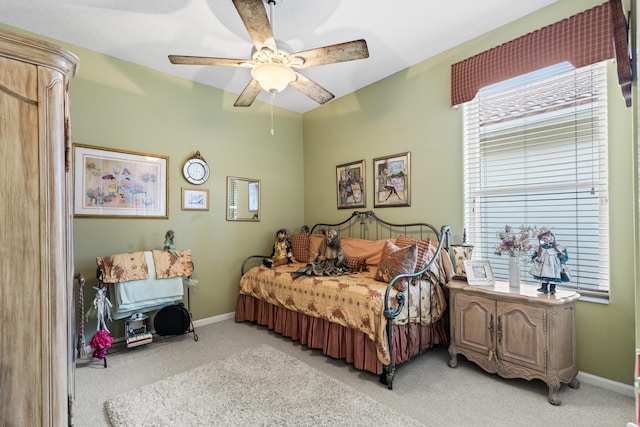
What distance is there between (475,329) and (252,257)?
2653mm

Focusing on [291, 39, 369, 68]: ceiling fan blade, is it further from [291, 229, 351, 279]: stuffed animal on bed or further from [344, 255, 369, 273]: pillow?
[344, 255, 369, 273]: pillow

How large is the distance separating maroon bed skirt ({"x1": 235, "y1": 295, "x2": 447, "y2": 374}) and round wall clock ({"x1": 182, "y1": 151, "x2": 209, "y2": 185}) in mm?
1662

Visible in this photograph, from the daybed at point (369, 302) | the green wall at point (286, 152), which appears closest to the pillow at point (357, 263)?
the daybed at point (369, 302)

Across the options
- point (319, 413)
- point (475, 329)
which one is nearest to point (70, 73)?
point (319, 413)

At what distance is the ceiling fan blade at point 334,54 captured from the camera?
6.45 ft

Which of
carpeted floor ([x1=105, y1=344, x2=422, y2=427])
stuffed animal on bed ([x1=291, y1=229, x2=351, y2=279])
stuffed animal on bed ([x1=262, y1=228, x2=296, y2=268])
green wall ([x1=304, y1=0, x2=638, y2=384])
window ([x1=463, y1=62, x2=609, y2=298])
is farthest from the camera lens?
stuffed animal on bed ([x1=262, y1=228, x2=296, y2=268])

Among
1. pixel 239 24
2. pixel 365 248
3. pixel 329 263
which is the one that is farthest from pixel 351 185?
pixel 239 24

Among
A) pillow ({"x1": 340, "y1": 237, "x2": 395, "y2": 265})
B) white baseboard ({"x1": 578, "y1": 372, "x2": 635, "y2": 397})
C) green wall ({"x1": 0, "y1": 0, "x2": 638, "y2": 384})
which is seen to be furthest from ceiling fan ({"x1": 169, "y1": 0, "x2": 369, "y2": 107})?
white baseboard ({"x1": 578, "y1": 372, "x2": 635, "y2": 397})

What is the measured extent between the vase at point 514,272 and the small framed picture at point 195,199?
319 centimetres

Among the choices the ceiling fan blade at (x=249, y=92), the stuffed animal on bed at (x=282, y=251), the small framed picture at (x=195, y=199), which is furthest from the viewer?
the stuffed animal on bed at (x=282, y=251)

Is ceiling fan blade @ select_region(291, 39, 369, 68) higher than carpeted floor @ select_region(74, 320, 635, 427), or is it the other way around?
ceiling fan blade @ select_region(291, 39, 369, 68)

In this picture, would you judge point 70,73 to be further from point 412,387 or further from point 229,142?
point 229,142

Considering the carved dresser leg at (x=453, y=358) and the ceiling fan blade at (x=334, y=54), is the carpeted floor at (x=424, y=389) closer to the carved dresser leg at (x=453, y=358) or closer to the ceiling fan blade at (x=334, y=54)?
the carved dresser leg at (x=453, y=358)

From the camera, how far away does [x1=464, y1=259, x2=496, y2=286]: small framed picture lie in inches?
96.1
